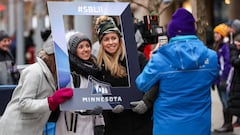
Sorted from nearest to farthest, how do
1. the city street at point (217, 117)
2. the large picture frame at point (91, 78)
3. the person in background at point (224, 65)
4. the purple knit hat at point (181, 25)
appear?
the purple knit hat at point (181, 25)
the large picture frame at point (91, 78)
the person in background at point (224, 65)
the city street at point (217, 117)

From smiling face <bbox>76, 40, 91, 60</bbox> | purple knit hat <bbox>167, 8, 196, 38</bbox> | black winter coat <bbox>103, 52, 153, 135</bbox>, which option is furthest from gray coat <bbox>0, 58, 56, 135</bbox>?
purple knit hat <bbox>167, 8, 196, 38</bbox>

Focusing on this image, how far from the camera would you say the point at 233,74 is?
7.98 meters

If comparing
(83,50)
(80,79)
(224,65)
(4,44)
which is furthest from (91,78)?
(4,44)

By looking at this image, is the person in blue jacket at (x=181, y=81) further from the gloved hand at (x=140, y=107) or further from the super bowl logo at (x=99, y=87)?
the super bowl logo at (x=99, y=87)

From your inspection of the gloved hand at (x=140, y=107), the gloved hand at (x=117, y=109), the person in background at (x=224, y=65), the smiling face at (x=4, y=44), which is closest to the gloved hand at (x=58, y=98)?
the gloved hand at (x=117, y=109)

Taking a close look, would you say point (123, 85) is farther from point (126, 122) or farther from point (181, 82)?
point (181, 82)

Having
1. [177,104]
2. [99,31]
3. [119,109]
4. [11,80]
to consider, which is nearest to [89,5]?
[99,31]

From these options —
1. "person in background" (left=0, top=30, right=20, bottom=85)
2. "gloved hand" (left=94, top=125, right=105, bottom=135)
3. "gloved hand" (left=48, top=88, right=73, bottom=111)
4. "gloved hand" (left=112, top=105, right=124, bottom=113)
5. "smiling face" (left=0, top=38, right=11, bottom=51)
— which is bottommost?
"gloved hand" (left=94, top=125, right=105, bottom=135)

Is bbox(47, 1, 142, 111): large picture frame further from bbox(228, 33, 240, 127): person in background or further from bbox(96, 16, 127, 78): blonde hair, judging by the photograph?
bbox(228, 33, 240, 127): person in background

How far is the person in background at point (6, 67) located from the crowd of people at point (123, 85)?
4.12 meters

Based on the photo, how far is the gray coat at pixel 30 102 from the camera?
4.74 meters

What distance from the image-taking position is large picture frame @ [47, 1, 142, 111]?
4797 mm

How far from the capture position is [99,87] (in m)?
4.96

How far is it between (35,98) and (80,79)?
1.35 feet
